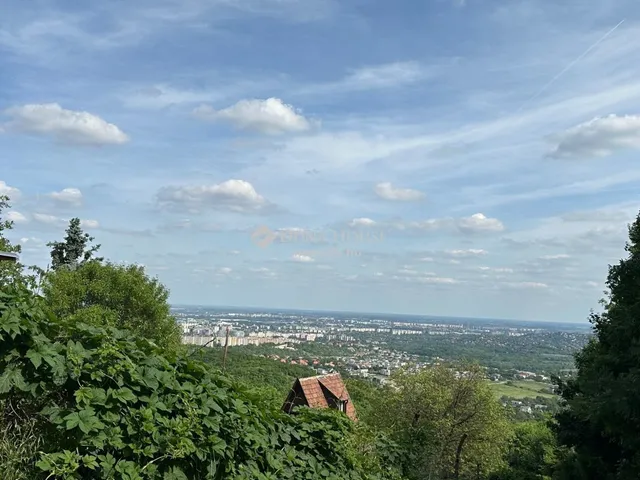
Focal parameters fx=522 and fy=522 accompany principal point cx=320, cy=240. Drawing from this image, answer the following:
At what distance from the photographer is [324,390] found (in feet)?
64.6

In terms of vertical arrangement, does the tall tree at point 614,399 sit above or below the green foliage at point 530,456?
above

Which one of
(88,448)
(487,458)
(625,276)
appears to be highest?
(625,276)

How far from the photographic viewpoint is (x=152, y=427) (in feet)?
9.46

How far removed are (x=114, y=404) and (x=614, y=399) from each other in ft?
26.0

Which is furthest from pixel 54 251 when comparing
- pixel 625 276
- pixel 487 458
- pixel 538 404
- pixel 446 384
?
pixel 538 404

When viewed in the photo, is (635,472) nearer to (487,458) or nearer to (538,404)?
(487,458)

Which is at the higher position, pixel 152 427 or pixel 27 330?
pixel 27 330

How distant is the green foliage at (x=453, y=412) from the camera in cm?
1952

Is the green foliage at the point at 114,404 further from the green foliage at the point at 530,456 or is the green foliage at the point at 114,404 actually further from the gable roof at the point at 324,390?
the green foliage at the point at 530,456

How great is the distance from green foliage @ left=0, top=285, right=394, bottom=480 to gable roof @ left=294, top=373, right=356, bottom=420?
47.8 ft

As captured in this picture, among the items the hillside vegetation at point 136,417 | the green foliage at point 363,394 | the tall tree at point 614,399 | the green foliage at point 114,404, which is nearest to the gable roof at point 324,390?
the green foliage at point 363,394

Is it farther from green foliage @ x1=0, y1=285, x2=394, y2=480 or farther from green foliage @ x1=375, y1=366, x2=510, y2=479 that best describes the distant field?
green foliage @ x1=0, y1=285, x2=394, y2=480

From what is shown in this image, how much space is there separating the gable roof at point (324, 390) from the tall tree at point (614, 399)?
7908mm

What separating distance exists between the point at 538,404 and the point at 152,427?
53673 mm
